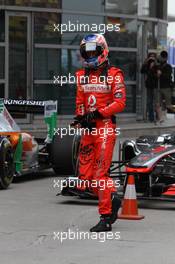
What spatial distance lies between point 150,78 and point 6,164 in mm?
9775

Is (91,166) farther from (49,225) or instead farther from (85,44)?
(85,44)

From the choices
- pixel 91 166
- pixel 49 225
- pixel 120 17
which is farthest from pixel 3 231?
pixel 120 17

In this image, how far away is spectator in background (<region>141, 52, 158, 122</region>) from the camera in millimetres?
19078

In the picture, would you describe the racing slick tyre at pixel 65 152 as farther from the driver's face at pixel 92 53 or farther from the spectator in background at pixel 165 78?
the spectator in background at pixel 165 78

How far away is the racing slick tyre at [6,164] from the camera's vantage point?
32.6 feet

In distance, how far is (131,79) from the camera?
1980cm

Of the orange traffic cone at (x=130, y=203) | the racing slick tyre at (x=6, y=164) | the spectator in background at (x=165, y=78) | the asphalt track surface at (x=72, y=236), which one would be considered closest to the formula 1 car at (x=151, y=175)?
the asphalt track surface at (x=72, y=236)

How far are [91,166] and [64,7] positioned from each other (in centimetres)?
1096

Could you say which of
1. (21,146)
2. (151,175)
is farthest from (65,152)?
(151,175)

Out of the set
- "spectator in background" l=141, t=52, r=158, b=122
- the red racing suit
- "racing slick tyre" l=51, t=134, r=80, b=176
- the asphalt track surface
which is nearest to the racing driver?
the red racing suit

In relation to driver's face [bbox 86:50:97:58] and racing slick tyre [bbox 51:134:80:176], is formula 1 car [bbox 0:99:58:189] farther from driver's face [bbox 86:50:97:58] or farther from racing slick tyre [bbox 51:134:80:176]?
driver's face [bbox 86:50:97:58]

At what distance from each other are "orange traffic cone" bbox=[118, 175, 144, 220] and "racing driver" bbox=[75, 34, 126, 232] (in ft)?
1.83

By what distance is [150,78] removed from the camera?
19.3m

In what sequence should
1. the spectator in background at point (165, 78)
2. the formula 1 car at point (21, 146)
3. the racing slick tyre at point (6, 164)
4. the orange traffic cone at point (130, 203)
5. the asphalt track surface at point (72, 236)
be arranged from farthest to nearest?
the spectator in background at point (165, 78)
the formula 1 car at point (21, 146)
the racing slick tyre at point (6, 164)
the orange traffic cone at point (130, 203)
the asphalt track surface at point (72, 236)
